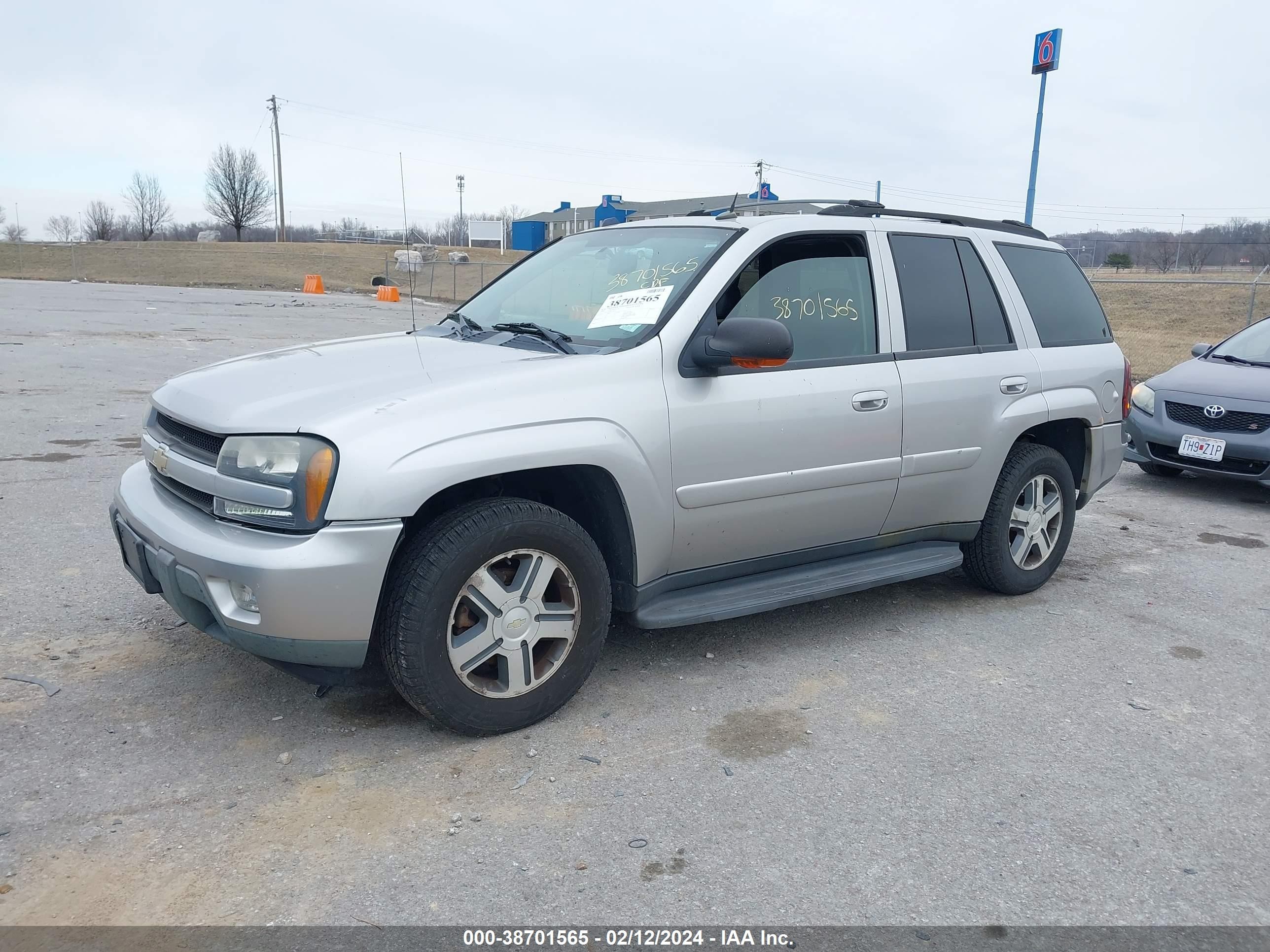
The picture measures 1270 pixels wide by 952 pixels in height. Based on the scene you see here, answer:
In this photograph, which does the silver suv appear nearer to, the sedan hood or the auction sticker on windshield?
the auction sticker on windshield

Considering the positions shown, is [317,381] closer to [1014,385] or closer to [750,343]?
[750,343]

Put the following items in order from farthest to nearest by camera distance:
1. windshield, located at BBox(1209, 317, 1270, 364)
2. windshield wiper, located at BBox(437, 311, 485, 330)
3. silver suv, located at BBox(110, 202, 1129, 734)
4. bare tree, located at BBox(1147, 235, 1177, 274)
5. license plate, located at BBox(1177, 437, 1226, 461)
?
bare tree, located at BBox(1147, 235, 1177, 274)
windshield, located at BBox(1209, 317, 1270, 364)
license plate, located at BBox(1177, 437, 1226, 461)
windshield wiper, located at BBox(437, 311, 485, 330)
silver suv, located at BBox(110, 202, 1129, 734)

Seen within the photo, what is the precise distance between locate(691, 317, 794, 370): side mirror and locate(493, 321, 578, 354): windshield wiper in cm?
55

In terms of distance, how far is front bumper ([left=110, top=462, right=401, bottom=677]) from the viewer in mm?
3008

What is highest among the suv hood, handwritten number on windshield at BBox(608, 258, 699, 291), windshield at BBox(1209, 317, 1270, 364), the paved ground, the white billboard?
the white billboard

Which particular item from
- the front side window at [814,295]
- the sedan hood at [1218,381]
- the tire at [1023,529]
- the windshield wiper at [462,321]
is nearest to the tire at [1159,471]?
the sedan hood at [1218,381]

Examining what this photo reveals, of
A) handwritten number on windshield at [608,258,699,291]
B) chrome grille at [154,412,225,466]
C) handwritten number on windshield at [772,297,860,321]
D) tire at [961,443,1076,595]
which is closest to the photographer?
chrome grille at [154,412,225,466]

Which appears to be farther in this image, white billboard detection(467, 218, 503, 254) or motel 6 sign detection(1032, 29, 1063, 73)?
white billboard detection(467, 218, 503, 254)

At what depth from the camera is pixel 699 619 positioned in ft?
12.5

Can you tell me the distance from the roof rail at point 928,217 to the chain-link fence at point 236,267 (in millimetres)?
27799

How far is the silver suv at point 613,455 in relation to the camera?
3.12 m

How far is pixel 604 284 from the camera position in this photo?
167 inches

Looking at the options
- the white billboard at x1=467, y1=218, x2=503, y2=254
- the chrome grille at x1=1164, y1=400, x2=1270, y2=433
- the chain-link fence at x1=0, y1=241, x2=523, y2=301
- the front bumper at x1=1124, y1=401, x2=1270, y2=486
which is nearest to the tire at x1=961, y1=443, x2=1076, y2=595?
the front bumper at x1=1124, y1=401, x2=1270, y2=486

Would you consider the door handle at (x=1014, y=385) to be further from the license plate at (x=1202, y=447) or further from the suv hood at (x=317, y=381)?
the license plate at (x=1202, y=447)
